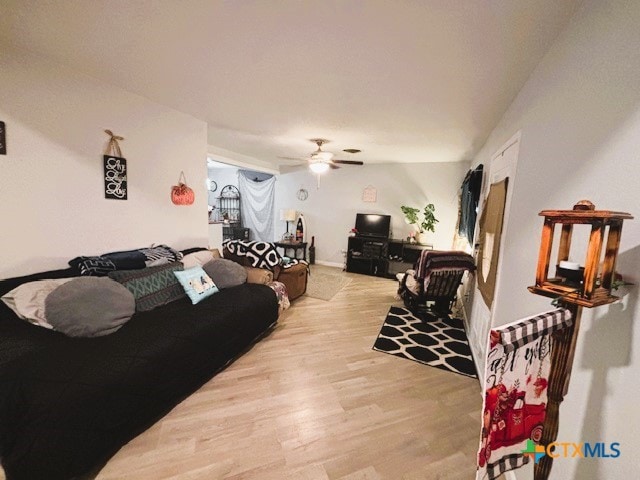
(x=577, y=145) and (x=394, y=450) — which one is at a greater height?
(x=577, y=145)

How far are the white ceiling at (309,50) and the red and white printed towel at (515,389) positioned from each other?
55.1 inches

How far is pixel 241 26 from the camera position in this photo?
1402 millimetres

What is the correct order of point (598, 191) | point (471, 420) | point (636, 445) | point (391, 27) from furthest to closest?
1. point (471, 420)
2. point (391, 27)
3. point (598, 191)
4. point (636, 445)

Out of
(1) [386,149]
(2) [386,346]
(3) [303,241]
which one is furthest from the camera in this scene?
(3) [303,241]

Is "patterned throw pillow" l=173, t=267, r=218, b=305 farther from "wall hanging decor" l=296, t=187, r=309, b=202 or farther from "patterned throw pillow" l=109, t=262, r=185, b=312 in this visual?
"wall hanging decor" l=296, t=187, r=309, b=202

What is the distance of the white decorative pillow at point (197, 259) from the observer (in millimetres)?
2658

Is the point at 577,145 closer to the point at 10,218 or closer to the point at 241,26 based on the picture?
the point at 241,26

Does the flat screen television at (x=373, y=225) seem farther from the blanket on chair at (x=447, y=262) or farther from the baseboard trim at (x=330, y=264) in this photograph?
the blanket on chair at (x=447, y=262)

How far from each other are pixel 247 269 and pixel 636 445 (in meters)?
2.97

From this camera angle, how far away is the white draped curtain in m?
6.80

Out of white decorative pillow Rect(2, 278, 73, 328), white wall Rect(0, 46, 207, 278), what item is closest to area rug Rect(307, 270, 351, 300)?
white wall Rect(0, 46, 207, 278)

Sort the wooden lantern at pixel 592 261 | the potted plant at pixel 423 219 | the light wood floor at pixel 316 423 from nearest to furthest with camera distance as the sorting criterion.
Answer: the wooden lantern at pixel 592 261 < the light wood floor at pixel 316 423 < the potted plant at pixel 423 219

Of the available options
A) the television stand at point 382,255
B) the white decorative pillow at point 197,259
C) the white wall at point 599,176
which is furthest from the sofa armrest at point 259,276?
the television stand at point 382,255

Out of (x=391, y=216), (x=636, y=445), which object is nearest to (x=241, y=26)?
(x=636, y=445)
